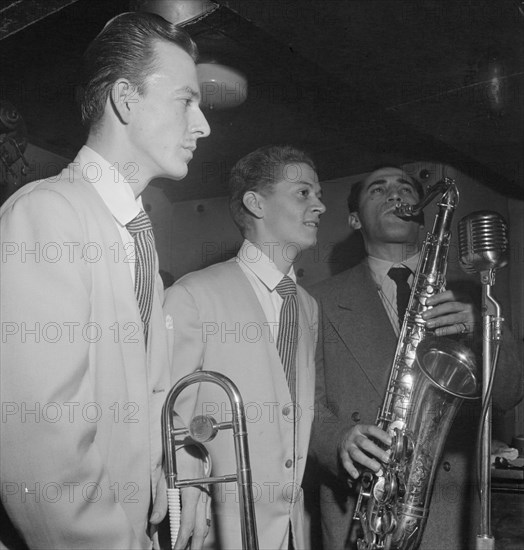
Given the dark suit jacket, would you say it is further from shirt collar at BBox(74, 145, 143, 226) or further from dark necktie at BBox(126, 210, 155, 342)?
shirt collar at BBox(74, 145, 143, 226)

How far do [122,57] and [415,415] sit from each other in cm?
147

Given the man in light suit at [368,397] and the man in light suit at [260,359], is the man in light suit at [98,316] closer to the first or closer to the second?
the man in light suit at [260,359]

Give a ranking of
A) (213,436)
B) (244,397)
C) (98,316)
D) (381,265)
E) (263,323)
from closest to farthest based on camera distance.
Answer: (98,316), (213,436), (244,397), (263,323), (381,265)

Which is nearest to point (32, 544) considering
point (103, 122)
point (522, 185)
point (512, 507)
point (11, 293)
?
point (11, 293)

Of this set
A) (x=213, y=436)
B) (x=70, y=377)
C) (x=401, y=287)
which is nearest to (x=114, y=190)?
(x=70, y=377)

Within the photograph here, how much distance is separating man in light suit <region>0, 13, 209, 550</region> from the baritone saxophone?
2.76 feet

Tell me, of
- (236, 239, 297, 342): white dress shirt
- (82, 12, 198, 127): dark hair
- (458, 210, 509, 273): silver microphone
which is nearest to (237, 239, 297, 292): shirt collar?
(236, 239, 297, 342): white dress shirt

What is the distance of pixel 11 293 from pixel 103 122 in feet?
1.75

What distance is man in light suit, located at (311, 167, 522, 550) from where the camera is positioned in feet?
6.73

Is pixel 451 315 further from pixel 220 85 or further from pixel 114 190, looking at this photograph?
pixel 220 85

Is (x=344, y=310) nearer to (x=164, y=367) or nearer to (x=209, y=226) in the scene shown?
(x=164, y=367)

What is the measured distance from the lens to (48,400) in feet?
3.26

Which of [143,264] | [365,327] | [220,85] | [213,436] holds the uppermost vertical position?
[220,85]

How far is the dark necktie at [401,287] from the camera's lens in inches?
98.0
